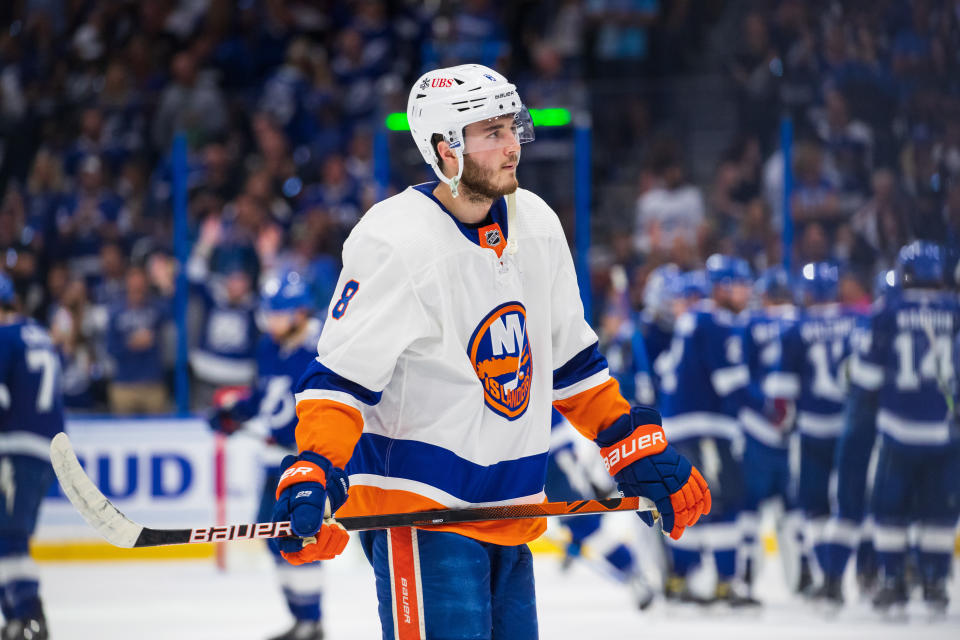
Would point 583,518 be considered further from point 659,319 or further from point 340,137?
point 340,137

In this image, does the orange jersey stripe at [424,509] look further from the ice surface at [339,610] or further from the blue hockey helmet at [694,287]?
the blue hockey helmet at [694,287]

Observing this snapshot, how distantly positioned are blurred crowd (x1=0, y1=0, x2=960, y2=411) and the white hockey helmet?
3574mm

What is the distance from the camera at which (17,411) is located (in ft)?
16.0

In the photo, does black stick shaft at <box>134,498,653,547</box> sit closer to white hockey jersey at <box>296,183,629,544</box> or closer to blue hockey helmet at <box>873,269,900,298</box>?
white hockey jersey at <box>296,183,629,544</box>

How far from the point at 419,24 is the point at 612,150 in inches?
71.8

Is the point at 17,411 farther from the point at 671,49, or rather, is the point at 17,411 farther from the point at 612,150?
the point at 671,49

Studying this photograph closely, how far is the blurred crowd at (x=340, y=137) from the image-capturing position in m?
6.78

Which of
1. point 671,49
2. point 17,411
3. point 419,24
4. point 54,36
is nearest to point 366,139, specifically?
point 419,24

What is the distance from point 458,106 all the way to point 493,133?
0.08 metres

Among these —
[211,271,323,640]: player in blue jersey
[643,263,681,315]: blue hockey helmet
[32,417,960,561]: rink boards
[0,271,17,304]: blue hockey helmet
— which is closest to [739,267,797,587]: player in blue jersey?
[643,263,681,315]: blue hockey helmet

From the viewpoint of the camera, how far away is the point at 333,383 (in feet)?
7.39

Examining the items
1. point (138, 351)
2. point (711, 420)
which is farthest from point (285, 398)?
point (138, 351)

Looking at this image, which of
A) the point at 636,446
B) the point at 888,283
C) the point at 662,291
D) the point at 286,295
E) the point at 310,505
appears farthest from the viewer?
the point at 662,291

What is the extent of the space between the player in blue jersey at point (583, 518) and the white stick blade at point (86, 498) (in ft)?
11.5
